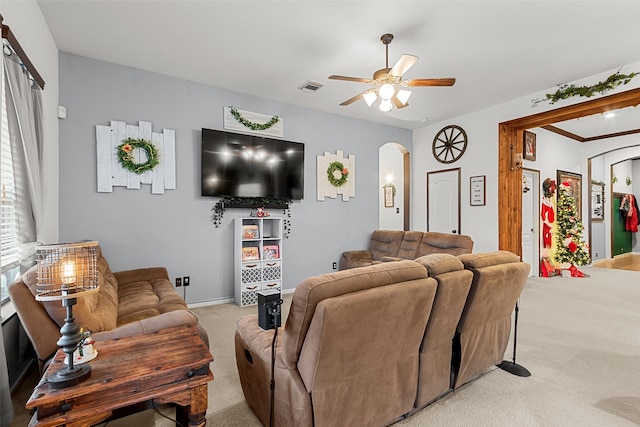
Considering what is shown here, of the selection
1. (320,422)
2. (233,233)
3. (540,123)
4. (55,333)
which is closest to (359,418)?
(320,422)

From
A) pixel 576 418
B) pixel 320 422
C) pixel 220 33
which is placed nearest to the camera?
pixel 320 422

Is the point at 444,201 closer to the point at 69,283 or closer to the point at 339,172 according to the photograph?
the point at 339,172

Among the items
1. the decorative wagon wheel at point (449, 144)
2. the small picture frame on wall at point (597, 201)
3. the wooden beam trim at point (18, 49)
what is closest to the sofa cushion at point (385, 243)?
the decorative wagon wheel at point (449, 144)

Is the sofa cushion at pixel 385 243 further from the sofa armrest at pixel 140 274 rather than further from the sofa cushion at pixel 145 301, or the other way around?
the sofa cushion at pixel 145 301

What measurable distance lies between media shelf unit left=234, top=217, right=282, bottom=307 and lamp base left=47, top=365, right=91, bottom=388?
2.84 m

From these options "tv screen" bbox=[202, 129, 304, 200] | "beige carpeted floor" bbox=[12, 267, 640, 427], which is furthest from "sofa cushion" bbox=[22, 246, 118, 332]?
"tv screen" bbox=[202, 129, 304, 200]

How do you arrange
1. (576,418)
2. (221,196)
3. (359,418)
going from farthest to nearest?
(221,196) < (576,418) < (359,418)

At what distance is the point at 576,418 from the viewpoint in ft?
6.22

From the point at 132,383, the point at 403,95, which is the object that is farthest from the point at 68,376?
the point at 403,95

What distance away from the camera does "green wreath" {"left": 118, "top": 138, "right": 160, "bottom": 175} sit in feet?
11.9

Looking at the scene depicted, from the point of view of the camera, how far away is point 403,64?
2715mm

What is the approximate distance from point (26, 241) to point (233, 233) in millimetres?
2309

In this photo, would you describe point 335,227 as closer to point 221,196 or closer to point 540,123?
point 221,196

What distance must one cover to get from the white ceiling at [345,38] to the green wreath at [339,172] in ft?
4.41
